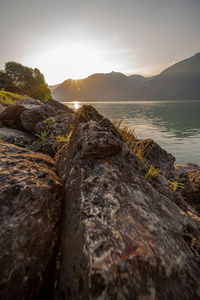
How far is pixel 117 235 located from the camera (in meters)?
1.05

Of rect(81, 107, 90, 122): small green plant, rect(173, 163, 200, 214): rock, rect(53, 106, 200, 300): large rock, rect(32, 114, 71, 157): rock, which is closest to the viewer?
rect(53, 106, 200, 300): large rock

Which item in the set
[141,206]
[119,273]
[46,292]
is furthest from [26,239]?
[141,206]

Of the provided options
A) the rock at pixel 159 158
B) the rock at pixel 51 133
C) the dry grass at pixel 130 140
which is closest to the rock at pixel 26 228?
the rock at pixel 51 133

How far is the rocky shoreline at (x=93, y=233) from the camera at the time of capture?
88 centimetres

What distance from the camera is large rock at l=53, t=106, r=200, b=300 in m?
0.87

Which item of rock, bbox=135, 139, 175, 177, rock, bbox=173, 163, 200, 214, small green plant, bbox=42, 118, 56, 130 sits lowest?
rock, bbox=173, 163, 200, 214

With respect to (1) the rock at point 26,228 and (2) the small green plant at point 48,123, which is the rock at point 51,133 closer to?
(2) the small green plant at point 48,123

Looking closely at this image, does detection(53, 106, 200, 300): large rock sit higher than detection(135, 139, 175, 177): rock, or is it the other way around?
detection(53, 106, 200, 300): large rock

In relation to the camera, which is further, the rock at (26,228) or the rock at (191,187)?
the rock at (191,187)

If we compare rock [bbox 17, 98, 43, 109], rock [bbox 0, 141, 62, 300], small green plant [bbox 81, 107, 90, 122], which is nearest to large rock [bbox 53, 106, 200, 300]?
rock [bbox 0, 141, 62, 300]

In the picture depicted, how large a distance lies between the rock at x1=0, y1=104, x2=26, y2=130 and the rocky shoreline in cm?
391

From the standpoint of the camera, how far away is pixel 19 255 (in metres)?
0.96

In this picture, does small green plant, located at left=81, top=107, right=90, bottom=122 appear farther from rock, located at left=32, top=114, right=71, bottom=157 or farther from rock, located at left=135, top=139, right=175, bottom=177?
rock, located at left=135, top=139, right=175, bottom=177

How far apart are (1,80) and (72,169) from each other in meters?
37.1
